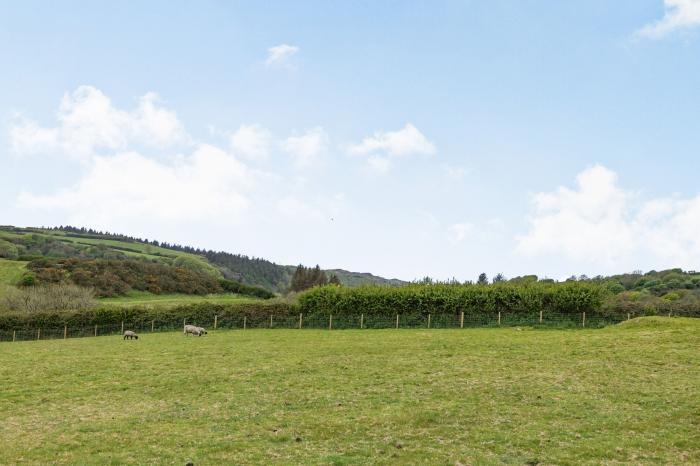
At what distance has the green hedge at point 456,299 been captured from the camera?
51.8 m

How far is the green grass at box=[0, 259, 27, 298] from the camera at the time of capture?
108 metres

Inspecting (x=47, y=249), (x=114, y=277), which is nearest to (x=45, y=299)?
(x=114, y=277)

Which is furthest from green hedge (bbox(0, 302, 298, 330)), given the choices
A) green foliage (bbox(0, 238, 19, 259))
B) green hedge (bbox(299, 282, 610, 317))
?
green foliage (bbox(0, 238, 19, 259))

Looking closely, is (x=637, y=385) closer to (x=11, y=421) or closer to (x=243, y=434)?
Answer: (x=243, y=434)

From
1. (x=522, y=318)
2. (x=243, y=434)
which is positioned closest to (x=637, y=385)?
(x=243, y=434)

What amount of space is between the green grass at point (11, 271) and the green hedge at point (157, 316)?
186 ft

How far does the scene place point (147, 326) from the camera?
5597cm

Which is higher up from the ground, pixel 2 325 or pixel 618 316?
pixel 618 316

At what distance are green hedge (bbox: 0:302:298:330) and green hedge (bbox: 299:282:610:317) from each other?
3.98 metres

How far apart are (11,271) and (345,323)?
9421 cm

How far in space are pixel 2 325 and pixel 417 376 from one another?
51.3 metres

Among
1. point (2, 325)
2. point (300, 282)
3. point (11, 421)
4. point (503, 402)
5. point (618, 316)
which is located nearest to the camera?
point (11, 421)

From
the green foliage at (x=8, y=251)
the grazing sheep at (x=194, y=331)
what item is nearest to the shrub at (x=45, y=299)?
the grazing sheep at (x=194, y=331)

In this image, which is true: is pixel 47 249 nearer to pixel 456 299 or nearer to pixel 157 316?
pixel 157 316
